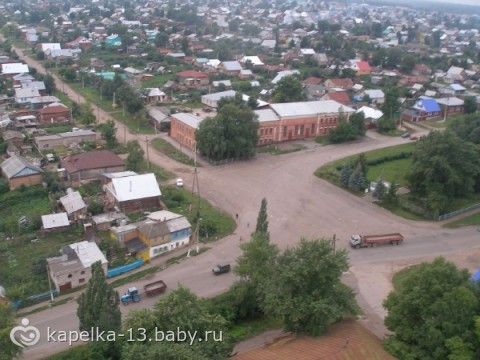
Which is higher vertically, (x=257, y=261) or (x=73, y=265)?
(x=257, y=261)

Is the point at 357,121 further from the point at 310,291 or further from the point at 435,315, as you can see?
the point at 435,315

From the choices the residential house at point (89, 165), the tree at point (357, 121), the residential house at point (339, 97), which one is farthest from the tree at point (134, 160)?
the residential house at point (339, 97)

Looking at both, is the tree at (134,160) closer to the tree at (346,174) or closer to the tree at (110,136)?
the tree at (110,136)

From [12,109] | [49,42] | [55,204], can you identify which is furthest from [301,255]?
[49,42]

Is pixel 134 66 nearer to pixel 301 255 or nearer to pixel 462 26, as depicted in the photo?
pixel 301 255

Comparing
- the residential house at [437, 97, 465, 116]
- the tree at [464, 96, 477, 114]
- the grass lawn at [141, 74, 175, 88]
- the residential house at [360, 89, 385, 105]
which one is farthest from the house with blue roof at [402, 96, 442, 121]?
the grass lawn at [141, 74, 175, 88]

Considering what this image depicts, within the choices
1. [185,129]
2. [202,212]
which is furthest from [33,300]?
[185,129]
